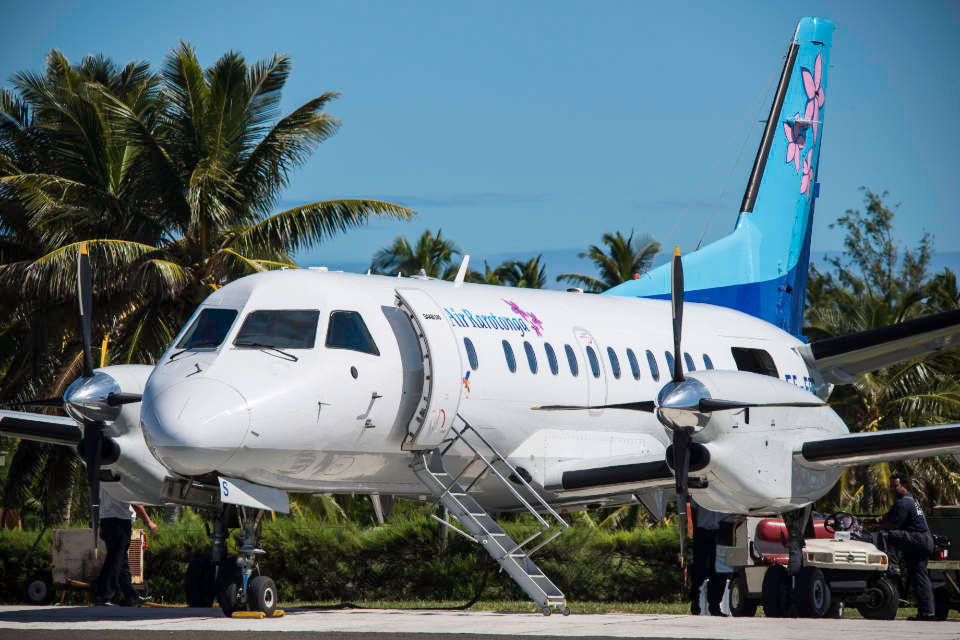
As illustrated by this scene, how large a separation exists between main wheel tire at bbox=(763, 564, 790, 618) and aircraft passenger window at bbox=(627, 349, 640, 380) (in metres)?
3.27

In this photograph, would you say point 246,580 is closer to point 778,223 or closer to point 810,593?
point 810,593

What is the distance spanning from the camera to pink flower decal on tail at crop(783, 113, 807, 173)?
2200cm

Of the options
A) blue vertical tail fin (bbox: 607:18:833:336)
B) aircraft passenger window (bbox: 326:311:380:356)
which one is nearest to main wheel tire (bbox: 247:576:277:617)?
aircraft passenger window (bbox: 326:311:380:356)

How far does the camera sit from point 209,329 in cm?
1310

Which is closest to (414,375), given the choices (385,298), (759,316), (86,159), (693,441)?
(385,298)

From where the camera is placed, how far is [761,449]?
13.5 metres

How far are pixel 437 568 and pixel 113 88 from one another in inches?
537

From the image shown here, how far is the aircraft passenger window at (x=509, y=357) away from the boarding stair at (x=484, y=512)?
97cm

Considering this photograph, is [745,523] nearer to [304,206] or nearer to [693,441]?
[693,441]

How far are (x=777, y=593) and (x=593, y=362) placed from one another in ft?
11.6

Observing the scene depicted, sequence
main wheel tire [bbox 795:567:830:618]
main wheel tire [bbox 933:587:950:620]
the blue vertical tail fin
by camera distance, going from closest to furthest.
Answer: main wheel tire [bbox 795:567:830:618], main wheel tire [bbox 933:587:950:620], the blue vertical tail fin

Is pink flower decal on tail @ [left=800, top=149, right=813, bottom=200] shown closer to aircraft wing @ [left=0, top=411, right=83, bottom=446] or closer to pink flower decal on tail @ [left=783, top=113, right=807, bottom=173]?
pink flower decal on tail @ [left=783, top=113, right=807, bottom=173]

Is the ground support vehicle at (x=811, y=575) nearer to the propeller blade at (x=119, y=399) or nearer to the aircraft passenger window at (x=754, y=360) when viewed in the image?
the aircraft passenger window at (x=754, y=360)

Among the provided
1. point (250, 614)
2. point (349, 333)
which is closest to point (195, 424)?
point (250, 614)
